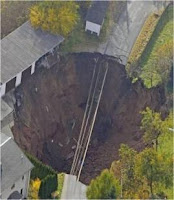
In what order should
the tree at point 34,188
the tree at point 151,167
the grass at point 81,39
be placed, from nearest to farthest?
the tree at point 151,167
the tree at point 34,188
the grass at point 81,39

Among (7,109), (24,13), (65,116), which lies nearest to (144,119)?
(65,116)

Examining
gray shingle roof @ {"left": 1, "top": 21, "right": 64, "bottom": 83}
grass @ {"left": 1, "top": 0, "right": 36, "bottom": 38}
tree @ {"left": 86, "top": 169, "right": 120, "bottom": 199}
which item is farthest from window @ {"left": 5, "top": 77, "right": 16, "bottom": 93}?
tree @ {"left": 86, "top": 169, "right": 120, "bottom": 199}

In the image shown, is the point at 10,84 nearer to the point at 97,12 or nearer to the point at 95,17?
the point at 95,17

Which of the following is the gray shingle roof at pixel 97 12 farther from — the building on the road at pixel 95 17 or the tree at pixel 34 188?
the tree at pixel 34 188

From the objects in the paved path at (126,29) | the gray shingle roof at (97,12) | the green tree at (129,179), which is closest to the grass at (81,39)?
Answer: the paved path at (126,29)

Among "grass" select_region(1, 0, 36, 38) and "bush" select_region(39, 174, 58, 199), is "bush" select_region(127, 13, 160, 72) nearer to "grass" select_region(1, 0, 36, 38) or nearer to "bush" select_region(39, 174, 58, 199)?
"grass" select_region(1, 0, 36, 38)
